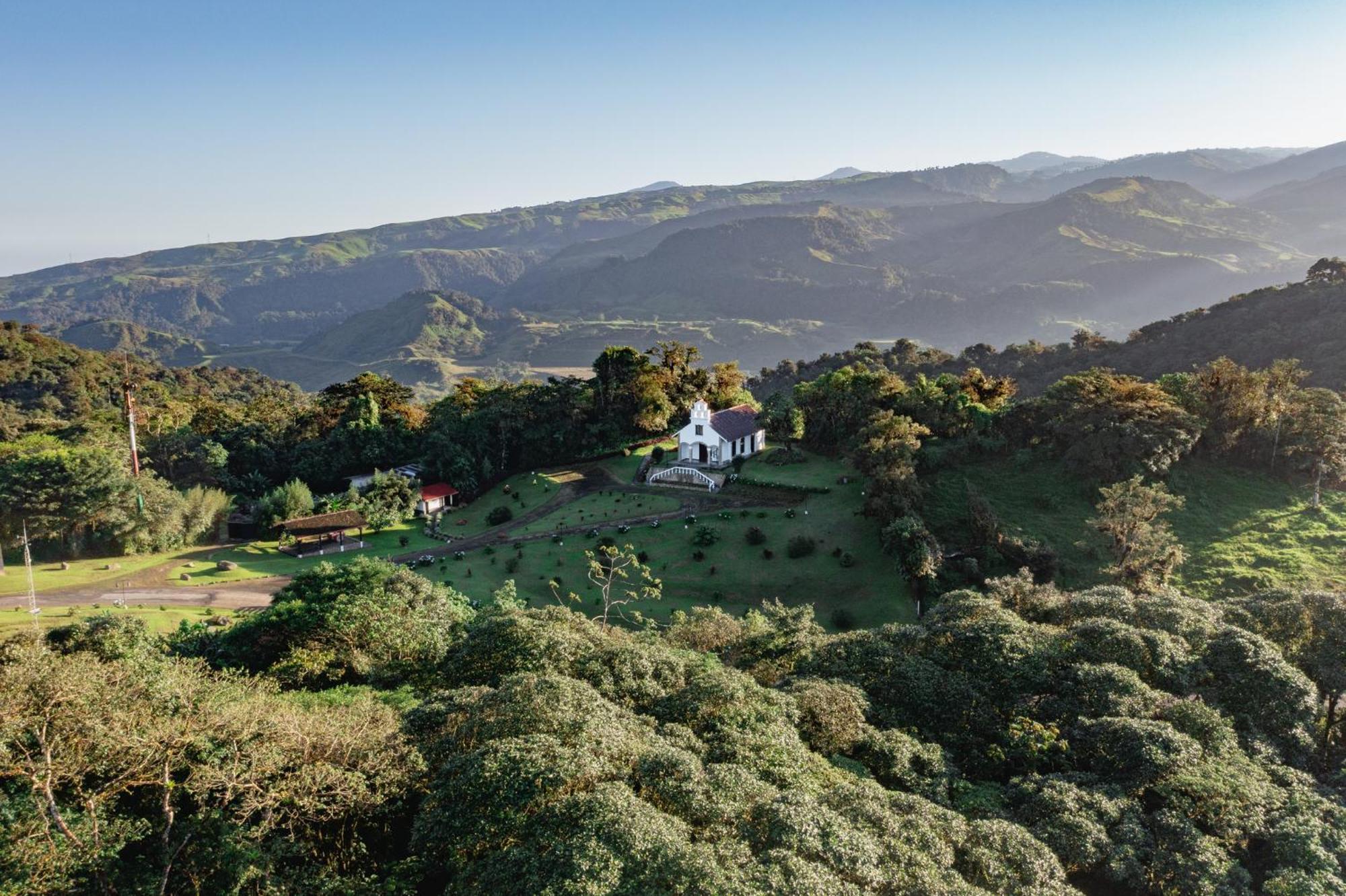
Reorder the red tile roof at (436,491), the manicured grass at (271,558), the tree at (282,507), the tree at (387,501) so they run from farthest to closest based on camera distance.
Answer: the red tile roof at (436,491) < the tree at (282,507) < the tree at (387,501) < the manicured grass at (271,558)

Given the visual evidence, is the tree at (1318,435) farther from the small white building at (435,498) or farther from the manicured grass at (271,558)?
the small white building at (435,498)

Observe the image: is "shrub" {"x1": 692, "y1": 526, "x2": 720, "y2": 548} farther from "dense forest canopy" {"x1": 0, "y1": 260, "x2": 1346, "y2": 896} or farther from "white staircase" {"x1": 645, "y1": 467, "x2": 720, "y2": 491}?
"dense forest canopy" {"x1": 0, "y1": 260, "x2": 1346, "y2": 896}

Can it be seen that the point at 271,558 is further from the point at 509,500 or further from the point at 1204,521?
the point at 1204,521

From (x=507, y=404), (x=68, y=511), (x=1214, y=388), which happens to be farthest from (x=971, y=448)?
(x=68, y=511)

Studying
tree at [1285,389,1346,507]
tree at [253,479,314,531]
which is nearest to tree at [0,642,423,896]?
tree at [253,479,314,531]

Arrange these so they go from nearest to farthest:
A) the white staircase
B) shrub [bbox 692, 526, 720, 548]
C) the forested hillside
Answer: shrub [bbox 692, 526, 720, 548]
the white staircase
the forested hillside

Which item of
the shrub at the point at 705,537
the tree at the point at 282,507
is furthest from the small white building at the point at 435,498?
the shrub at the point at 705,537
